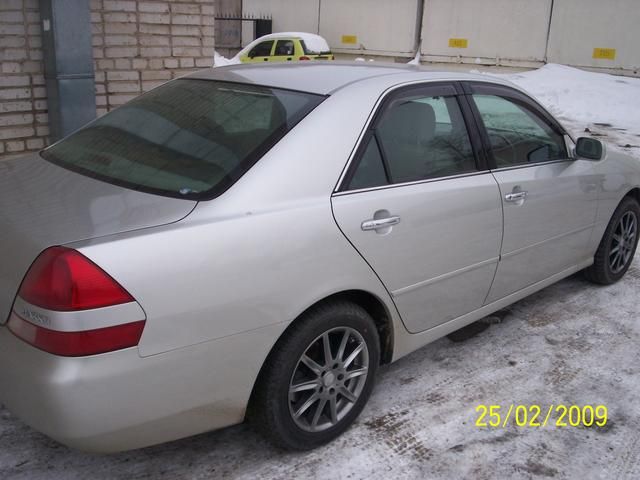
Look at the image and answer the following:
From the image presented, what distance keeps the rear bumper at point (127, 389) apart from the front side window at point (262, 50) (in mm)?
16770

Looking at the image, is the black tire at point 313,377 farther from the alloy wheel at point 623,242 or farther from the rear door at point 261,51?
the rear door at point 261,51

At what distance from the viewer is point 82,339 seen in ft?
6.93

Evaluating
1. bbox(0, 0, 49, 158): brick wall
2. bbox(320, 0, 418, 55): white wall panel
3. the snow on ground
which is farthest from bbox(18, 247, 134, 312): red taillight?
bbox(320, 0, 418, 55): white wall panel

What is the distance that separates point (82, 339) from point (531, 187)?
8.45 ft

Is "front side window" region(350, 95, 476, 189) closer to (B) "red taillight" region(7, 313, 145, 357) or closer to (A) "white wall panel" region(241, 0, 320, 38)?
(B) "red taillight" region(7, 313, 145, 357)

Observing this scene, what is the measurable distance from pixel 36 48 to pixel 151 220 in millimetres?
4331

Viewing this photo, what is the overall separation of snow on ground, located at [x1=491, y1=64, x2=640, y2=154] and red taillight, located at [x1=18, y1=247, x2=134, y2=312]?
31.5ft

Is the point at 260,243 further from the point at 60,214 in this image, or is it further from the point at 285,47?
the point at 285,47

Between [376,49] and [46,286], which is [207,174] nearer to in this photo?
[46,286]

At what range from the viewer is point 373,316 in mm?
3094

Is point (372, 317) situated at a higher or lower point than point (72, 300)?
lower

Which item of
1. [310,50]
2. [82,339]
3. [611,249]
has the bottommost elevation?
[611,249]
